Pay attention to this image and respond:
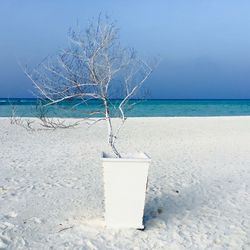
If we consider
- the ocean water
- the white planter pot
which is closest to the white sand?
the white planter pot

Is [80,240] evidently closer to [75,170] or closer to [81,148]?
[75,170]

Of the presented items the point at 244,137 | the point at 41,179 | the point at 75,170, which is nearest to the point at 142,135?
the point at 244,137

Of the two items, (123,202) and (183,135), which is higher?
(123,202)

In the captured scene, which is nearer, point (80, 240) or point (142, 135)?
point (80, 240)

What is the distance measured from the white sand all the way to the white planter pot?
126 millimetres

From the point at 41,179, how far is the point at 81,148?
419 cm

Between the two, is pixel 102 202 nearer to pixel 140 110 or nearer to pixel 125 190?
pixel 125 190

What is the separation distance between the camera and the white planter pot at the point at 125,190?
4.23 metres

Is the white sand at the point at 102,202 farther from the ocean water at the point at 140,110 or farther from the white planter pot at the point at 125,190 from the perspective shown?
the ocean water at the point at 140,110

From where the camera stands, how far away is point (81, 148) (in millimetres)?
10938

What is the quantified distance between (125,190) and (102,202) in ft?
4.22

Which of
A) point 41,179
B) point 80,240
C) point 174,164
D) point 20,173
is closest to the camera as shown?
point 80,240

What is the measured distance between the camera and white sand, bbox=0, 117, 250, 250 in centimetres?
418

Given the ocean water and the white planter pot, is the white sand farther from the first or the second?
the ocean water
